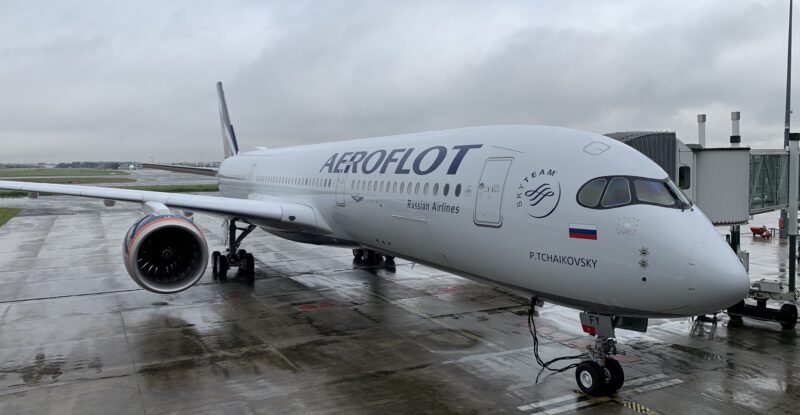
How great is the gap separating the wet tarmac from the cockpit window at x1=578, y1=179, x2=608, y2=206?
111 inches

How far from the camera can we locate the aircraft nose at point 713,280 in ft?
22.1

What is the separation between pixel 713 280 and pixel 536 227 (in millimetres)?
2263

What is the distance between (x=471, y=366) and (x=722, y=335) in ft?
18.0

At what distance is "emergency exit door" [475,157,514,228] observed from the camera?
8773 mm

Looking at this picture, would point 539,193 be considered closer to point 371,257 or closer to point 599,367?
point 599,367

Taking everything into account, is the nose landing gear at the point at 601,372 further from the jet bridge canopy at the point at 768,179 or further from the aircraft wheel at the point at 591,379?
the jet bridge canopy at the point at 768,179

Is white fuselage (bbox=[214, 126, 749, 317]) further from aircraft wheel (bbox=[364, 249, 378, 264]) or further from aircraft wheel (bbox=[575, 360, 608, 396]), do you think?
aircraft wheel (bbox=[364, 249, 378, 264])

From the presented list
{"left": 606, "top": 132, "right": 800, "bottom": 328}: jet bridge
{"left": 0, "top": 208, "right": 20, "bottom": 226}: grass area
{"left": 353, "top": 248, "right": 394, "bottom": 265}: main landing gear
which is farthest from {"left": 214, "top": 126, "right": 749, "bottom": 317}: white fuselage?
{"left": 0, "top": 208, "right": 20, "bottom": 226}: grass area

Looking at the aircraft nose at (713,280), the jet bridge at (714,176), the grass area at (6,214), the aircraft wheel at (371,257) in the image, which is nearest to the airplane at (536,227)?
the aircraft nose at (713,280)

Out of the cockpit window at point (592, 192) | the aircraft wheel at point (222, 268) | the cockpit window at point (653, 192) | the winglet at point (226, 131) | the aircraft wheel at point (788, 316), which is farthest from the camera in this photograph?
the winglet at point (226, 131)

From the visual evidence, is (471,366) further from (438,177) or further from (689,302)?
(689,302)

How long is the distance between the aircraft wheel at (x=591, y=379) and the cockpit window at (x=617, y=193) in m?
2.45

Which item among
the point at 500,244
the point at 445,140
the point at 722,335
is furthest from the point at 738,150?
the point at 500,244

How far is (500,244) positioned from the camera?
8.66m
